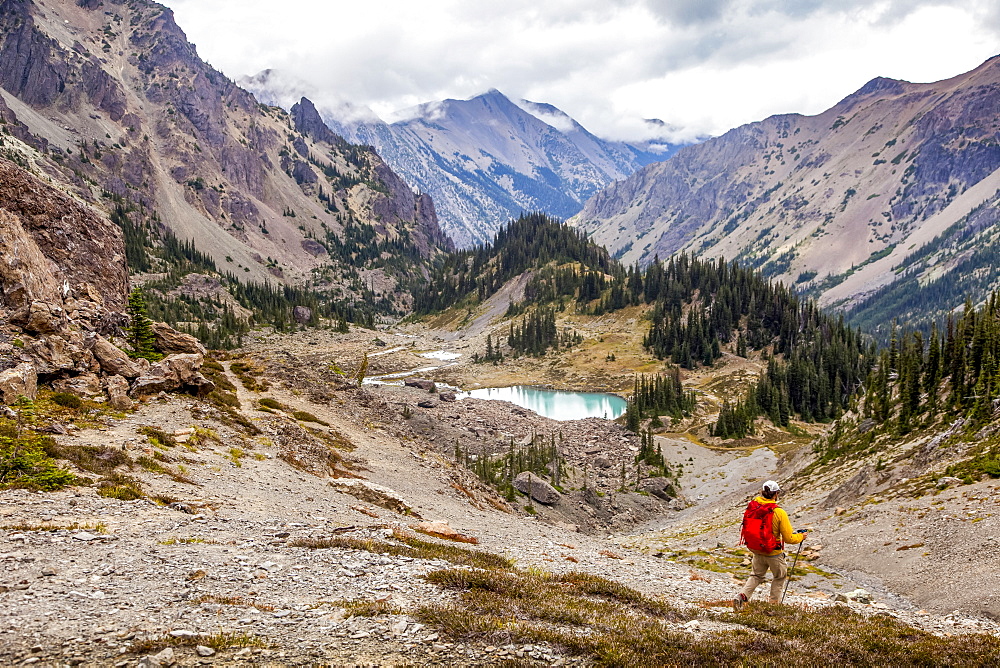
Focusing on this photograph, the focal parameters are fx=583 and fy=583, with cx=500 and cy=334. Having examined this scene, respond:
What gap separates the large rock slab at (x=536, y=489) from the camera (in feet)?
151

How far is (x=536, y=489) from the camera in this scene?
46.3 metres

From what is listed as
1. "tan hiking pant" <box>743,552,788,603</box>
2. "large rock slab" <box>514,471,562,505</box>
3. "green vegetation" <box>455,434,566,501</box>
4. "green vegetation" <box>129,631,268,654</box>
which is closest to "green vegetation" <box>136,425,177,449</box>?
"green vegetation" <box>129,631,268,654</box>

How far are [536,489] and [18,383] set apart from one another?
33852 millimetres

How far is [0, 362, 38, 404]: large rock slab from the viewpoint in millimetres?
21250

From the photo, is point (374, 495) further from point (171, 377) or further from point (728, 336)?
point (728, 336)

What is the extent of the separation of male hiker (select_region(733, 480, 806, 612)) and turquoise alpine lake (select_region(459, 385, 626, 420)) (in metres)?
89.6

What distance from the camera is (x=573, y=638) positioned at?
9.14 m

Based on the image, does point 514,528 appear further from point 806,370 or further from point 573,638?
point 806,370

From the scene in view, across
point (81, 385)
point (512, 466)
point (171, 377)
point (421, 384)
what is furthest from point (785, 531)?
point (421, 384)

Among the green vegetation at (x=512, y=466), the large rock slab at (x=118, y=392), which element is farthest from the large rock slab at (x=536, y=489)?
the large rock slab at (x=118, y=392)

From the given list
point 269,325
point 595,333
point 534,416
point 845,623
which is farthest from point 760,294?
point 845,623

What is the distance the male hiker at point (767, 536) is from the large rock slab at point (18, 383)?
25.0 m

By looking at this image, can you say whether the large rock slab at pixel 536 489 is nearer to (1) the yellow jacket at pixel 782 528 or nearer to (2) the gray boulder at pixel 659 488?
(2) the gray boulder at pixel 659 488

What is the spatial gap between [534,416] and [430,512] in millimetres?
63036
